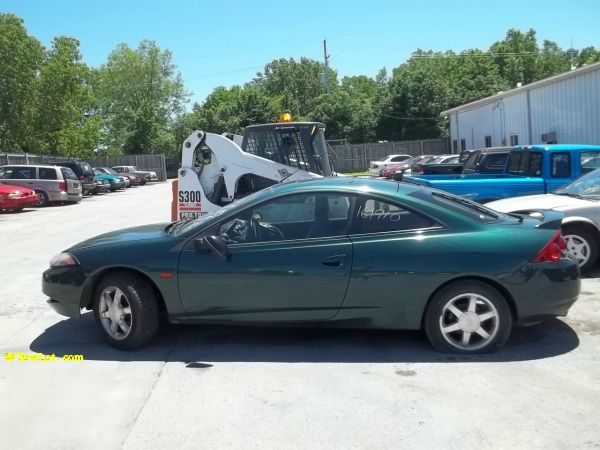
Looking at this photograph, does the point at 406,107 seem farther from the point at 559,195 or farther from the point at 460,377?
the point at 460,377

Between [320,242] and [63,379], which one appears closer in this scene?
[63,379]

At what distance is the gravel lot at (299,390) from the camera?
12.5ft

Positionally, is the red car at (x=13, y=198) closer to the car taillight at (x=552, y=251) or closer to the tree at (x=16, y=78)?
the tree at (x=16, y=78)

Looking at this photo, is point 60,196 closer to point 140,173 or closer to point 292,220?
point 292,220

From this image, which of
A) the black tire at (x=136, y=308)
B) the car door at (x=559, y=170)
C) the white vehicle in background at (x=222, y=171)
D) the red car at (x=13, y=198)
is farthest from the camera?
the red car at (x=13, y=198)

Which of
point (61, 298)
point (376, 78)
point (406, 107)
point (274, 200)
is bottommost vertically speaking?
point (61, 298)

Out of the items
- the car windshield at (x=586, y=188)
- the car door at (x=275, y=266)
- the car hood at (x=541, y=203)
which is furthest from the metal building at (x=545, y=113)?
the car door at (x=275, y=266)

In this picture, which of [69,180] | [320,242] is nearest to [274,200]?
[320,242]

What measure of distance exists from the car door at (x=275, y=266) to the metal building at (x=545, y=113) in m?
19.3

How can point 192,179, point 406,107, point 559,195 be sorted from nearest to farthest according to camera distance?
point 559,195, point 192,179, point 406,107

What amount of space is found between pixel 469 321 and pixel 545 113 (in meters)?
23.2

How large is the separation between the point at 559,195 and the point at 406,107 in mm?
43047

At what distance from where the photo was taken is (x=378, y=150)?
46.5 meters

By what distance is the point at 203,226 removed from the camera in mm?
5367
